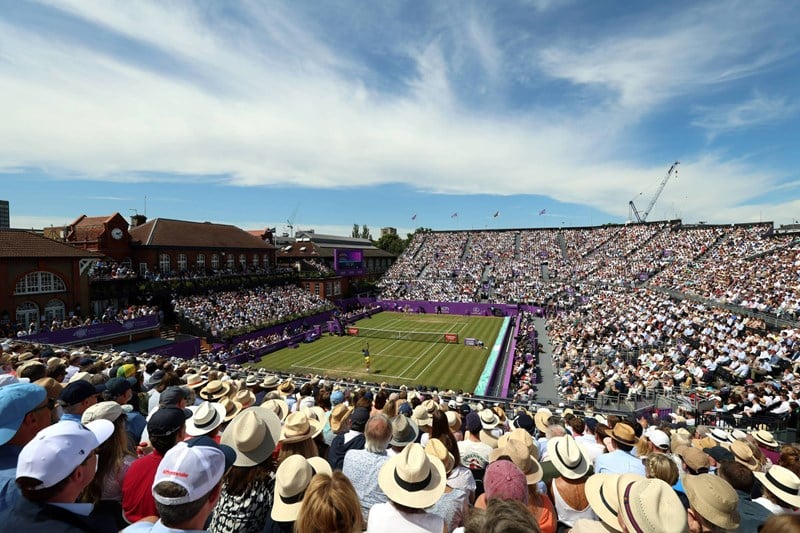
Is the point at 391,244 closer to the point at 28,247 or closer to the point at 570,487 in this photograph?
the point at 28,247

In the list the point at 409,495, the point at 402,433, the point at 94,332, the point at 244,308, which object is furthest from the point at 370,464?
the point at 244,308

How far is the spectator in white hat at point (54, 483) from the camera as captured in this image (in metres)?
2.34

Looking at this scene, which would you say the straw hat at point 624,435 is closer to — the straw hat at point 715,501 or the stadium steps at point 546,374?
the straw hat at point 715,501

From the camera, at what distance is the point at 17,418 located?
3.41 meters

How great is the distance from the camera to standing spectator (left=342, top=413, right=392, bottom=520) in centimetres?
401

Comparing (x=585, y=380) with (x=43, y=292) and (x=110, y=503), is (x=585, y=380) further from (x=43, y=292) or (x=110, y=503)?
(x=43, y=292)

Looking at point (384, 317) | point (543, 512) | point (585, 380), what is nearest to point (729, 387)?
point (585, 380)

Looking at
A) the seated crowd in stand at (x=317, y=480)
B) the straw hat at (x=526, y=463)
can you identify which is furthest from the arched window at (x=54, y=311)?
the straw hat at (x=526, y=463)

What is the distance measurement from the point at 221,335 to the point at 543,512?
30.4 metres

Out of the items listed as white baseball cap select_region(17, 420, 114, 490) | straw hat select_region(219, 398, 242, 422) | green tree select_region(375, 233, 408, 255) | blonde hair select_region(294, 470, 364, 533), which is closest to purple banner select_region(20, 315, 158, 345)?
straw hat select_region(219, 398, 242, 422)

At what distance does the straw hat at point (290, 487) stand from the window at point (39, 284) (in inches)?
1179

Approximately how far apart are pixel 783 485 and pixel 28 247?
34.5 metres

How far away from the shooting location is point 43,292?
24.8m

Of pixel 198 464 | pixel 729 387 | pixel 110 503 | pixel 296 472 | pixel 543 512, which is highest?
pixel 198 464
